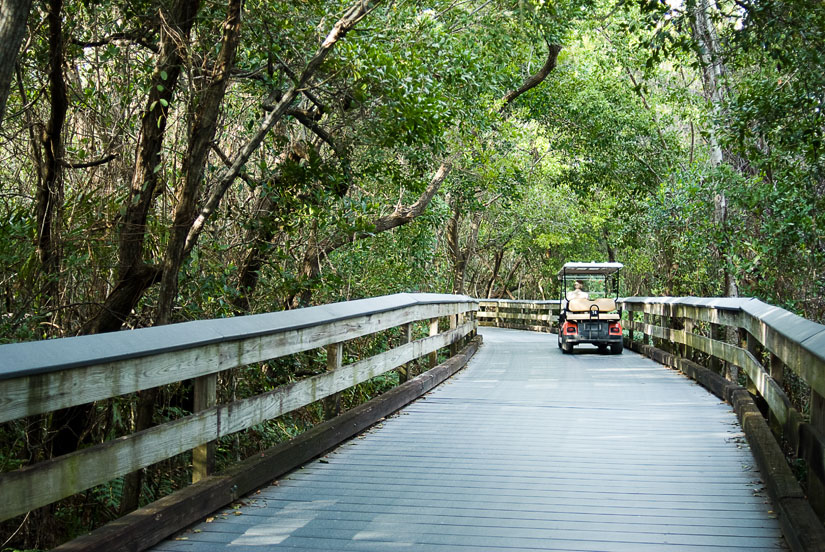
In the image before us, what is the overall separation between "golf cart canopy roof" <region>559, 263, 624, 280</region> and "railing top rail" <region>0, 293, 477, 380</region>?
11.3 m

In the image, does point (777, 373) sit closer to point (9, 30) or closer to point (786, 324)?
point (786, 324)

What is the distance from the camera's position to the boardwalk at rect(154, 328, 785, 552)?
4230 mm

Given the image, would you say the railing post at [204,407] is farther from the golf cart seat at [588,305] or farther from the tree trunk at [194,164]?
the golf cart seat at [588,305]

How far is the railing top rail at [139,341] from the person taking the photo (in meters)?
3.13

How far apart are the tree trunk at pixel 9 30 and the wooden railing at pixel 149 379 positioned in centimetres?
162

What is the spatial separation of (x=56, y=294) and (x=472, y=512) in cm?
414

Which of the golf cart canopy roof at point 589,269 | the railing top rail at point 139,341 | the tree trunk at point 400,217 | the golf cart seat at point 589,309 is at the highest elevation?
the tree trunk at point 400,217

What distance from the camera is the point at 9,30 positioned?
436 centimetres

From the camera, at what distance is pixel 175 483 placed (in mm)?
7211

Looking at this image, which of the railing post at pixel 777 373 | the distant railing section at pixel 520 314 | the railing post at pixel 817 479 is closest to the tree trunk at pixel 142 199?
the railing post at pixel 777 373

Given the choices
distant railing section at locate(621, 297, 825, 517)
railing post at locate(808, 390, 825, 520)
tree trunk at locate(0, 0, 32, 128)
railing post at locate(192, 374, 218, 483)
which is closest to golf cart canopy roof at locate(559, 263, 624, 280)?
distant railing section at locate(621, 297, 825, 517)

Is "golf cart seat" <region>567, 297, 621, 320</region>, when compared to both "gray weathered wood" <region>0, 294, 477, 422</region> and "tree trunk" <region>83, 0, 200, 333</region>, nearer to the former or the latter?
"gray weathered wood" <region>0, 294, 477, 422</region>

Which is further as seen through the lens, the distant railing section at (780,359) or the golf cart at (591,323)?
the golf cart at (591,323)

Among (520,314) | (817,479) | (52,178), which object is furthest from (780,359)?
(520,314)
